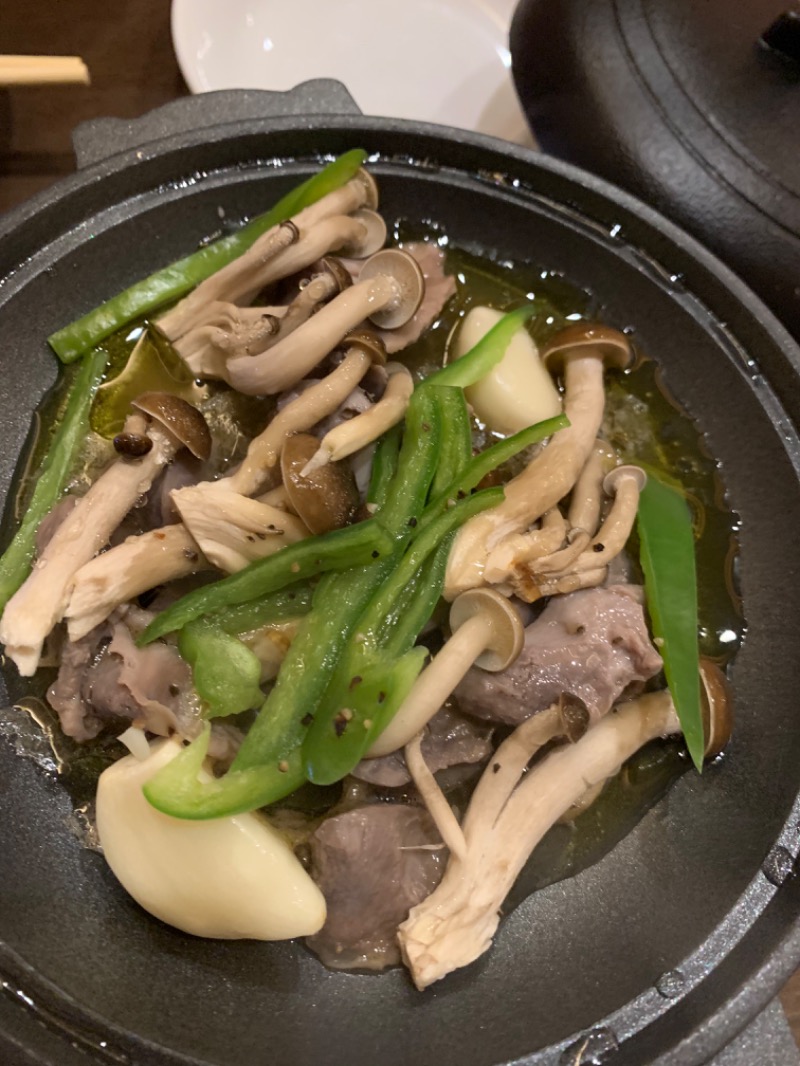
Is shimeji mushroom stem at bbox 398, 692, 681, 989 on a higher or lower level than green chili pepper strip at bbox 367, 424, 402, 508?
lower

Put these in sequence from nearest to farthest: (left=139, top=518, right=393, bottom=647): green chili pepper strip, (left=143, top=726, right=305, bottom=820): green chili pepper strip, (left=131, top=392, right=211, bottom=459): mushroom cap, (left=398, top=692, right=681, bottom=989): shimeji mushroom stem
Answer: (left=143, top=726, right=305, bottom=820): green chili pepper strip, (left=398, top=692, right=681, bottom=989): shimeji mushroom stem, (left=139, top=518, right=393, bottom=647): green chili pepper strip, (left=131, top=392, right=211, bottom=459): mushroom cap

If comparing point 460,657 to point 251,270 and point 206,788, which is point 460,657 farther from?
point 251,270

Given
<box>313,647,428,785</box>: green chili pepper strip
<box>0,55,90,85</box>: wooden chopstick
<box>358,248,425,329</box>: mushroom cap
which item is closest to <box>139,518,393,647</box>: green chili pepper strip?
<box>313,647,428,785</box>: green chili pepper strip

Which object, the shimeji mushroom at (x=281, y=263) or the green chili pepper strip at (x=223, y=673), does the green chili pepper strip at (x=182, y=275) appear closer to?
the shimeji mushroom at (x=281, y=263)

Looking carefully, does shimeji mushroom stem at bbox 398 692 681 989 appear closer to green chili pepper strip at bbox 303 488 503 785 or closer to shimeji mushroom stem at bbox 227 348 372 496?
green chili pepper strip at bbox 303 488 503 785

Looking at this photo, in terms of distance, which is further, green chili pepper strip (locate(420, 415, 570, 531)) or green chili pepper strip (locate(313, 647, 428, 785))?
green chili pepper strip (locate(420, 415, 570, 531))
